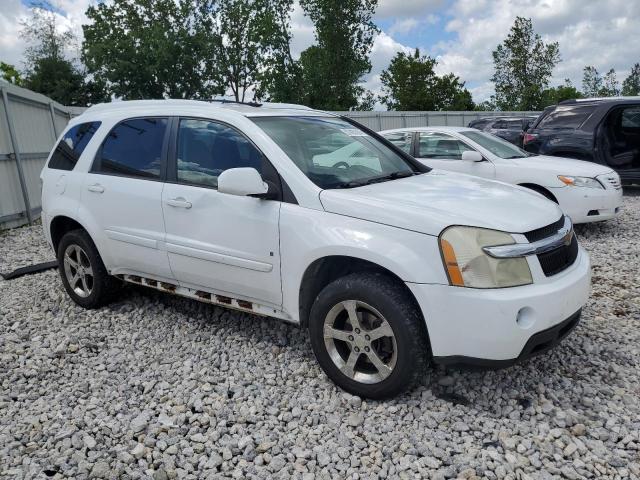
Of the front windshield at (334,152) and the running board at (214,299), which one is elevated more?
the front windshield at (334,152)

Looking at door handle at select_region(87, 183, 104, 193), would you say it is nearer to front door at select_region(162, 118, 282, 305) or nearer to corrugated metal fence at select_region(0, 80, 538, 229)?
front door at select_region(162, 118, 282, 305)

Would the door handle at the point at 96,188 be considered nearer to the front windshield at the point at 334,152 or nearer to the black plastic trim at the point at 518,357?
the front windshield at the point at 334,152

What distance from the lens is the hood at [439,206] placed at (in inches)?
116

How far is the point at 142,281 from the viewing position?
14.5 ft

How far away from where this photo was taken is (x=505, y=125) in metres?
17.3

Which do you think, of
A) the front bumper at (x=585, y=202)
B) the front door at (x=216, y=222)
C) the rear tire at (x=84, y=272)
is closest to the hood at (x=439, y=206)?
the front door at (x=216, y=222)

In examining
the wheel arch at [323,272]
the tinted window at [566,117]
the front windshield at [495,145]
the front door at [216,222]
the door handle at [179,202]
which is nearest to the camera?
the wheel arch at [323,272]

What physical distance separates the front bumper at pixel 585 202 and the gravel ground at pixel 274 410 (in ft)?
9.18

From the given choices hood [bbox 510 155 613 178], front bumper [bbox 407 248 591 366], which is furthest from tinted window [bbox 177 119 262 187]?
hood [bbox 510 155 613 178]

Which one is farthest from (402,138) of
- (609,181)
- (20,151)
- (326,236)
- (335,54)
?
(335,54)

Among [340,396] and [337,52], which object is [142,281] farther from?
[337,52]

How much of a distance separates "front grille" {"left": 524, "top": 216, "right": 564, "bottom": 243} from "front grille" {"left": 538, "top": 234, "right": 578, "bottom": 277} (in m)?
0.10

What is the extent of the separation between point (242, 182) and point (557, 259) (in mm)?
1885

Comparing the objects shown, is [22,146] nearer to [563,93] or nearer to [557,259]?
[557,259]
